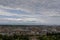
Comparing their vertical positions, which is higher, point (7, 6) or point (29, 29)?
point (7, 6)

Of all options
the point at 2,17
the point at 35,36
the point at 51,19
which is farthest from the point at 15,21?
the point at 51,19

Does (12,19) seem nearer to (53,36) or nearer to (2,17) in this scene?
(2,17)

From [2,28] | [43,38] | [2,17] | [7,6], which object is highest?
[7,6]

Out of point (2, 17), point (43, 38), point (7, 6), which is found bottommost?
point (43, 38)

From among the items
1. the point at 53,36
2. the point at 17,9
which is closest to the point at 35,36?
the point at 53,36

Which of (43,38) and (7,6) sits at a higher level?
(7,6)

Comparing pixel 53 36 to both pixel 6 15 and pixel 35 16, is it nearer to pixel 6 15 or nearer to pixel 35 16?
pixel 35 16

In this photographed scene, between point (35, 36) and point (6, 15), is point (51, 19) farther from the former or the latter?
point (6, 15)
